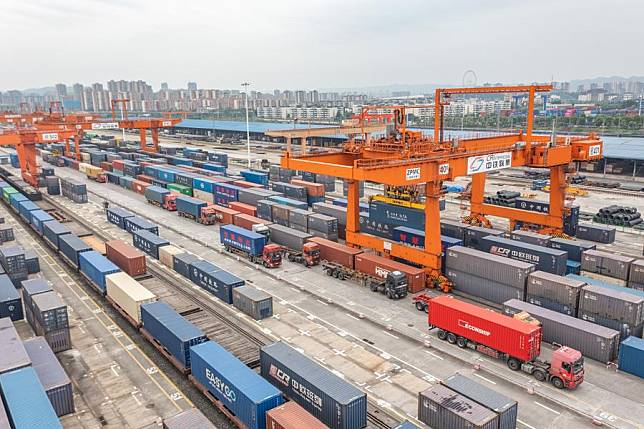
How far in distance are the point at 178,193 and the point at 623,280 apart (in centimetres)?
7071

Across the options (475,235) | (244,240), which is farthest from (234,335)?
(475,235)

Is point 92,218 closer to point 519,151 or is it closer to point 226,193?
point 226,193

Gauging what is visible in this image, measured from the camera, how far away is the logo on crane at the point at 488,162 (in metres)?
46.9

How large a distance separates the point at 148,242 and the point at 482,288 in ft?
123

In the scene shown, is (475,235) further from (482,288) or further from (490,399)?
(490,399)

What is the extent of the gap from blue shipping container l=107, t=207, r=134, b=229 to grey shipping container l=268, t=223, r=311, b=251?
22.8m

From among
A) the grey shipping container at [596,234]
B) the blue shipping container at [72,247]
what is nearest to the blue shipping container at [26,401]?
the blue shipping container at [72,247]

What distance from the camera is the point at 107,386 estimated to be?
30094 mm

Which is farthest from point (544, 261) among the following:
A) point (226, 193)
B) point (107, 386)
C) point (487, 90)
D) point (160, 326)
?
point (226, 193)

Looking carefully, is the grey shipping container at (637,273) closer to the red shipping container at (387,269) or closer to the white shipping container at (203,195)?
the red shipping container at (387,269)

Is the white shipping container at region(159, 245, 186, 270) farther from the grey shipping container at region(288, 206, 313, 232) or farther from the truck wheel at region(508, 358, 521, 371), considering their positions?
the truck wheel at region(508, 358, 521, 371)

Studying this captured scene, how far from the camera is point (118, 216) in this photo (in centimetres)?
6756

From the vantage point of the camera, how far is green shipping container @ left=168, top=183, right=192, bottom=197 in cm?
8638

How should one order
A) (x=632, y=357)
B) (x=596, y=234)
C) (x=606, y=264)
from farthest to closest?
(x=596, y=234) → (x=606, y=264) → (x=632, y=357)
